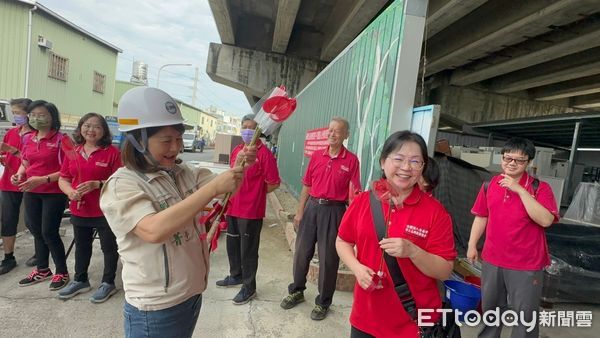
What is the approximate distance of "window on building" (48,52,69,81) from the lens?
19062mm

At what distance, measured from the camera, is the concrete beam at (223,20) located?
357 inches

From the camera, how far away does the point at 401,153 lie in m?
1.70

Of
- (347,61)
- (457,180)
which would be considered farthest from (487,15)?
(457,180)

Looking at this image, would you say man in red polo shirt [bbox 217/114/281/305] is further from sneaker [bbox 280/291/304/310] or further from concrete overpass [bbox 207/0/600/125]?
concrete overpass [bbox 207/0/600/125]

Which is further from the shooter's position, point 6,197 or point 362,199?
point 6,197

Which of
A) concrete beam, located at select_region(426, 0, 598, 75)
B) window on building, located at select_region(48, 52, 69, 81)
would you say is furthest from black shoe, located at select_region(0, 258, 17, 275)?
window on building, located at select_region(48, 52, 69, 81)

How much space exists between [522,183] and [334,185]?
1559mm

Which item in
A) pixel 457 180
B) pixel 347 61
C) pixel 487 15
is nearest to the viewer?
pixel 457 180

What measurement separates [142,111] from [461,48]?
9.98m

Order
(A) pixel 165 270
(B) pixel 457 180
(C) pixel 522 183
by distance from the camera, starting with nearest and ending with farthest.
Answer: (A) pixel 165 270
(C) pixel 522 183
(B) pixel 457 180

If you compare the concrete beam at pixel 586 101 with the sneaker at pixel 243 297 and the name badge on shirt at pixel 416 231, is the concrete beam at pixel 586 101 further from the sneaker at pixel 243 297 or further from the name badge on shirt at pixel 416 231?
the name badge on shirt at pixel 416 231

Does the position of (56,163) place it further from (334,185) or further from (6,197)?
(334,185)

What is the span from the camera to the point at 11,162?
4.15 meters

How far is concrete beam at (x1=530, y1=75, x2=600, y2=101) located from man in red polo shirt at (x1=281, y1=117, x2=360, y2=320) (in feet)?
41.8
